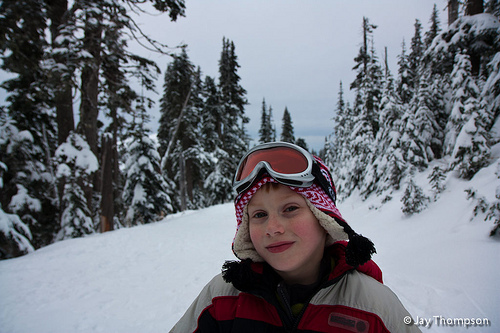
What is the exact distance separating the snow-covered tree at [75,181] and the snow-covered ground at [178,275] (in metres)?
1.55

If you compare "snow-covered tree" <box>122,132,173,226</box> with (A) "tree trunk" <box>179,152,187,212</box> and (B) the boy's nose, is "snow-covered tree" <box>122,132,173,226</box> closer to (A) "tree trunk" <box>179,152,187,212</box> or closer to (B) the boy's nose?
(A) "tree trunk" <box>179,152,187,212</box>

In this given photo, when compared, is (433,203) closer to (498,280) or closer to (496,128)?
(496,128)

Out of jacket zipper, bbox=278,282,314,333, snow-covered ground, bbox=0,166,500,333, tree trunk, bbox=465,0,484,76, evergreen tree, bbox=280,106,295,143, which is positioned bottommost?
snow-covered ground, bbox=0,166,500,333

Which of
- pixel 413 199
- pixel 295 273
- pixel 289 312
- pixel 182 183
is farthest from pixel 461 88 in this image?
pixel 182 183

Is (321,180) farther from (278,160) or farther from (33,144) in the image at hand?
(33,144)

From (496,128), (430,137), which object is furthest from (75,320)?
(430,137)

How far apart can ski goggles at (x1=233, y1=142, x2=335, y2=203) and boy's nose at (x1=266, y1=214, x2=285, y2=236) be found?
271 mm

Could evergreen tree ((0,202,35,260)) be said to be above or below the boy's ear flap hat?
below

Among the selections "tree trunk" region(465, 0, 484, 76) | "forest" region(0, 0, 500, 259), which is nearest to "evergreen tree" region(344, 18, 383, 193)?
"forest" region(0, 0, 500, 259)

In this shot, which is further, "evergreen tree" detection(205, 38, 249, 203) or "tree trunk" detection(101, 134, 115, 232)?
"evergreen tree" detection(205, 38, 249, 203)

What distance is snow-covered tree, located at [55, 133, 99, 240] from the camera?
8.00m

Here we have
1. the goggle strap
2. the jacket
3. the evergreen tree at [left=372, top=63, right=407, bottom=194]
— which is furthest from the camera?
the evergreen tree at [left=372, top=63, right=407, bottom=194]

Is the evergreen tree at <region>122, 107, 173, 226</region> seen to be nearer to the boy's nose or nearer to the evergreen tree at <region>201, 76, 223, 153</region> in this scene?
the evergreen tree at <region>201, 76, 223, 153</region>
